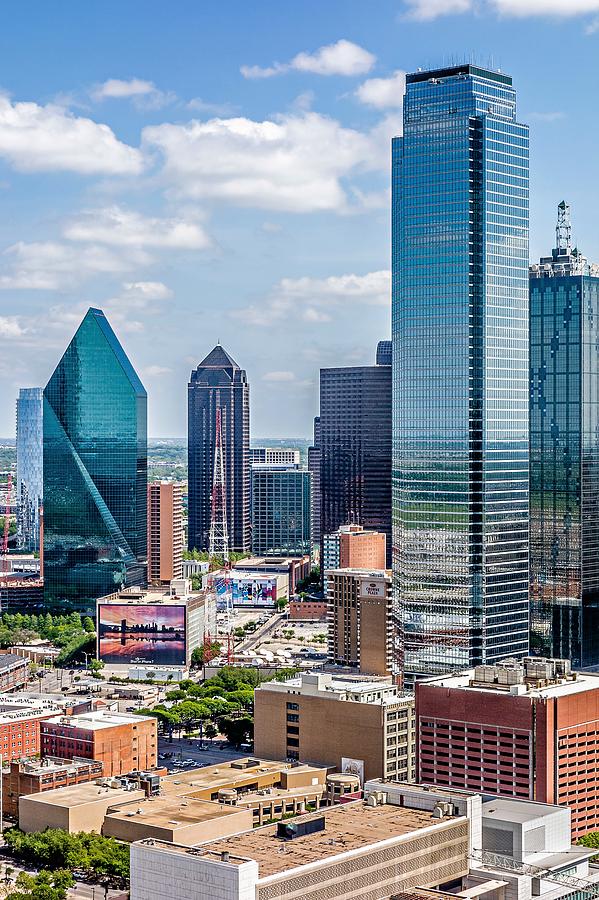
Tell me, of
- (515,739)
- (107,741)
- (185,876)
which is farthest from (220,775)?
(185,876)

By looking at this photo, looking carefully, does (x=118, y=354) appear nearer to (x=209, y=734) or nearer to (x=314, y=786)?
(x=209, y=734)

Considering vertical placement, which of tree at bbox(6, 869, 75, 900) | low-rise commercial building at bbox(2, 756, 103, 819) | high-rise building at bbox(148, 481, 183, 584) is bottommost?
tree at bbox(6, 869, 75, 900)

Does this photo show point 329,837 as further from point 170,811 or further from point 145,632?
point 145,632

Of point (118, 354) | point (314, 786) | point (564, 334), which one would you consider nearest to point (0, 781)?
point (314, 786)

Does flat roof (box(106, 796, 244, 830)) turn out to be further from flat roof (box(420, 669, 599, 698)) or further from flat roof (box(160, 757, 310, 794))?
flat roof (box(420, 669, 599, 698))

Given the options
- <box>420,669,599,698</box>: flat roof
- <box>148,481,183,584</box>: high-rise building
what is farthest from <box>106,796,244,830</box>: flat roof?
<box>148,481,183,584</box>: high-rise building
